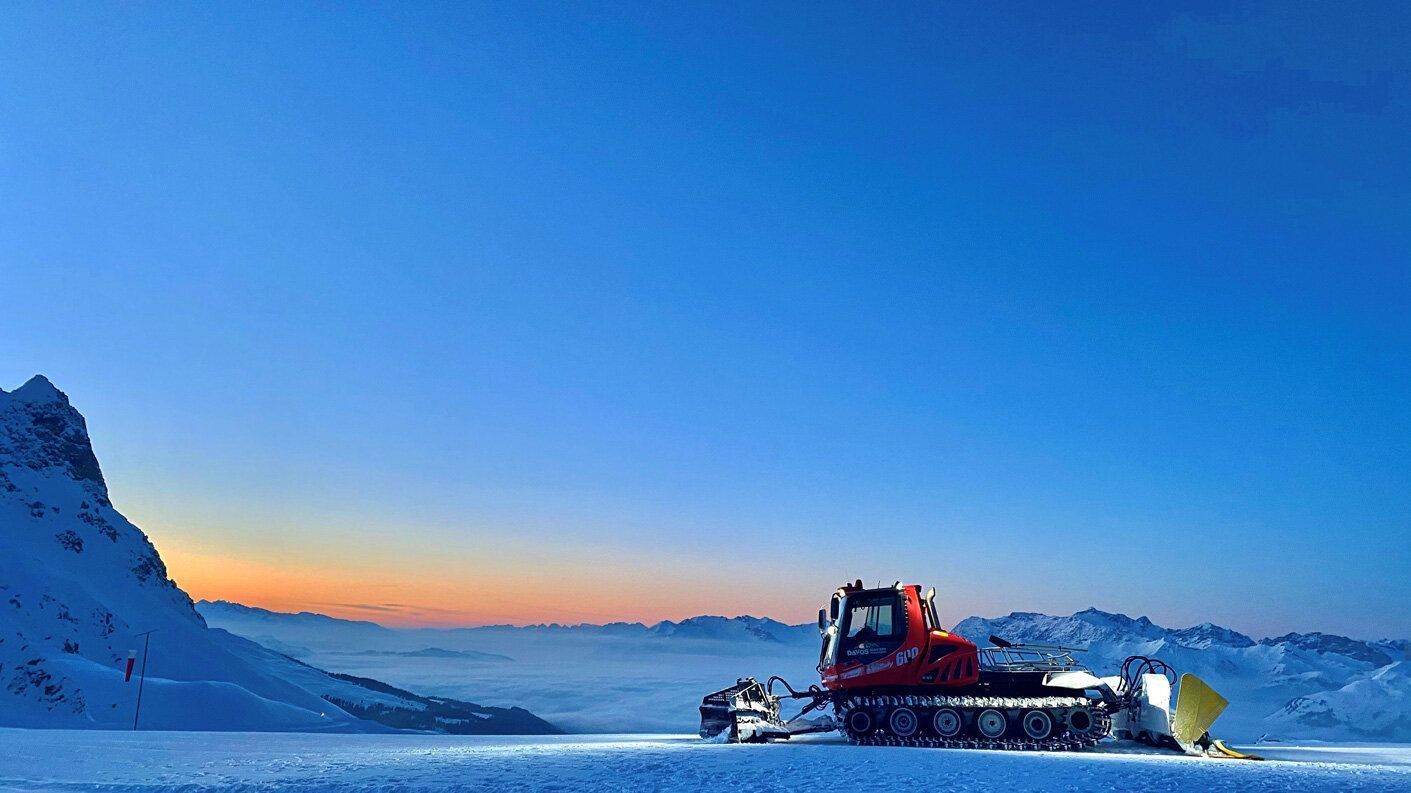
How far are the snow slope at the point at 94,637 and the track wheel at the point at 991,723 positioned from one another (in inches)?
3861

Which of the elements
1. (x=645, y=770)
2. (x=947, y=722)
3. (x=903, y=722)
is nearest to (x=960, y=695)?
(x=947, y=722)

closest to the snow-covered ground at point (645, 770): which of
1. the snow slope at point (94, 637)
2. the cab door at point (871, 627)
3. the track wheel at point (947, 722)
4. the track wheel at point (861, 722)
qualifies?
the track wheel at point (947, 722)

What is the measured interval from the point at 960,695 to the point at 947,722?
2.16ft

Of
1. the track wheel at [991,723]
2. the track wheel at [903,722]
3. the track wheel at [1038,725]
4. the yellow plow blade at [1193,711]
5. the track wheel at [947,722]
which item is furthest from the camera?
the track wheel at [903,722]

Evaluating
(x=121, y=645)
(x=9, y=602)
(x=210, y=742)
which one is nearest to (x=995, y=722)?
(x=210, y=742)

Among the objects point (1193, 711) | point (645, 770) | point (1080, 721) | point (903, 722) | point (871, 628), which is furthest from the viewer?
point (871, 628)

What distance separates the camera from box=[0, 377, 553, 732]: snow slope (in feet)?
334

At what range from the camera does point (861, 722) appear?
20.5 m

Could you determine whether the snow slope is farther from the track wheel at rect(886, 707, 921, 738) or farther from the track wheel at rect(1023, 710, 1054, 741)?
the track wheel at rect(1023, 710, 1054, 741)

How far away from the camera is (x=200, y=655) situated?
16438 cm

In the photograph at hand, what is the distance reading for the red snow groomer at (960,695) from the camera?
19.4 m

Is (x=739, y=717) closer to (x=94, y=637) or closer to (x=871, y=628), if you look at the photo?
(x=871, y=628)

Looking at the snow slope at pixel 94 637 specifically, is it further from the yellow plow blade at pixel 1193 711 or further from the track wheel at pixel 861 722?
the yellow plow blade at pixel 1193 711

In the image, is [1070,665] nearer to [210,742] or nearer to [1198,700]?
[1198,700]
